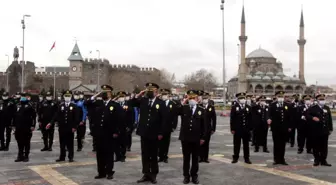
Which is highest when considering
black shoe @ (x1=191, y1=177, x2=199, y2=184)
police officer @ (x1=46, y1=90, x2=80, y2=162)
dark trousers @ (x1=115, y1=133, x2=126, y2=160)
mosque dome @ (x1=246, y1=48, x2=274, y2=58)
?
mosque dome @ (x1=246, y1=48, x2=274, y2=58)

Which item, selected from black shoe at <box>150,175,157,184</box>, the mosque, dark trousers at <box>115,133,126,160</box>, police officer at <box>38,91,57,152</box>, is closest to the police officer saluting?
black shoe at <box>150,175,157,184</box>

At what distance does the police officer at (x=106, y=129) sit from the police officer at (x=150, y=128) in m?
0.71

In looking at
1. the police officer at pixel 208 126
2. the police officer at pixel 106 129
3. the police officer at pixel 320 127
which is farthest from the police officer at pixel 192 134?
the police officer at pixel 320 127

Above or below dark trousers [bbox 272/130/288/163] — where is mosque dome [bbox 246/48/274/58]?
above

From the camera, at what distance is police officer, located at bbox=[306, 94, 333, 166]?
11.2 m

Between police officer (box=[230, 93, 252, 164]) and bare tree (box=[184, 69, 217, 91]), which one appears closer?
police officer (box=[230, 93, 252, 164])

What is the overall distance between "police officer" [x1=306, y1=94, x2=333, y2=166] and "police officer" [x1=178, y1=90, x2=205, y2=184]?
14.0 ft

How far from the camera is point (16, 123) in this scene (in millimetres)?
11523

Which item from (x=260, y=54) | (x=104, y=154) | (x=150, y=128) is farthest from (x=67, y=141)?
(x=260, y=54)

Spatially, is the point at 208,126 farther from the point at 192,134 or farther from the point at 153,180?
the point at 153,180

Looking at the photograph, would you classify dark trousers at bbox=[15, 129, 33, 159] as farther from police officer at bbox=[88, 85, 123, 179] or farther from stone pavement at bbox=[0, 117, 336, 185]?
police officer at bbox=[88, 85, 123, 179]

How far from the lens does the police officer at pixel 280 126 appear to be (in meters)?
11.3

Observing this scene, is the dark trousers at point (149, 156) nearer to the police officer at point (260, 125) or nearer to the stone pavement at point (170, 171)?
the stone pavement at point (170, 171)

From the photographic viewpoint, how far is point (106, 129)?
9164mm
